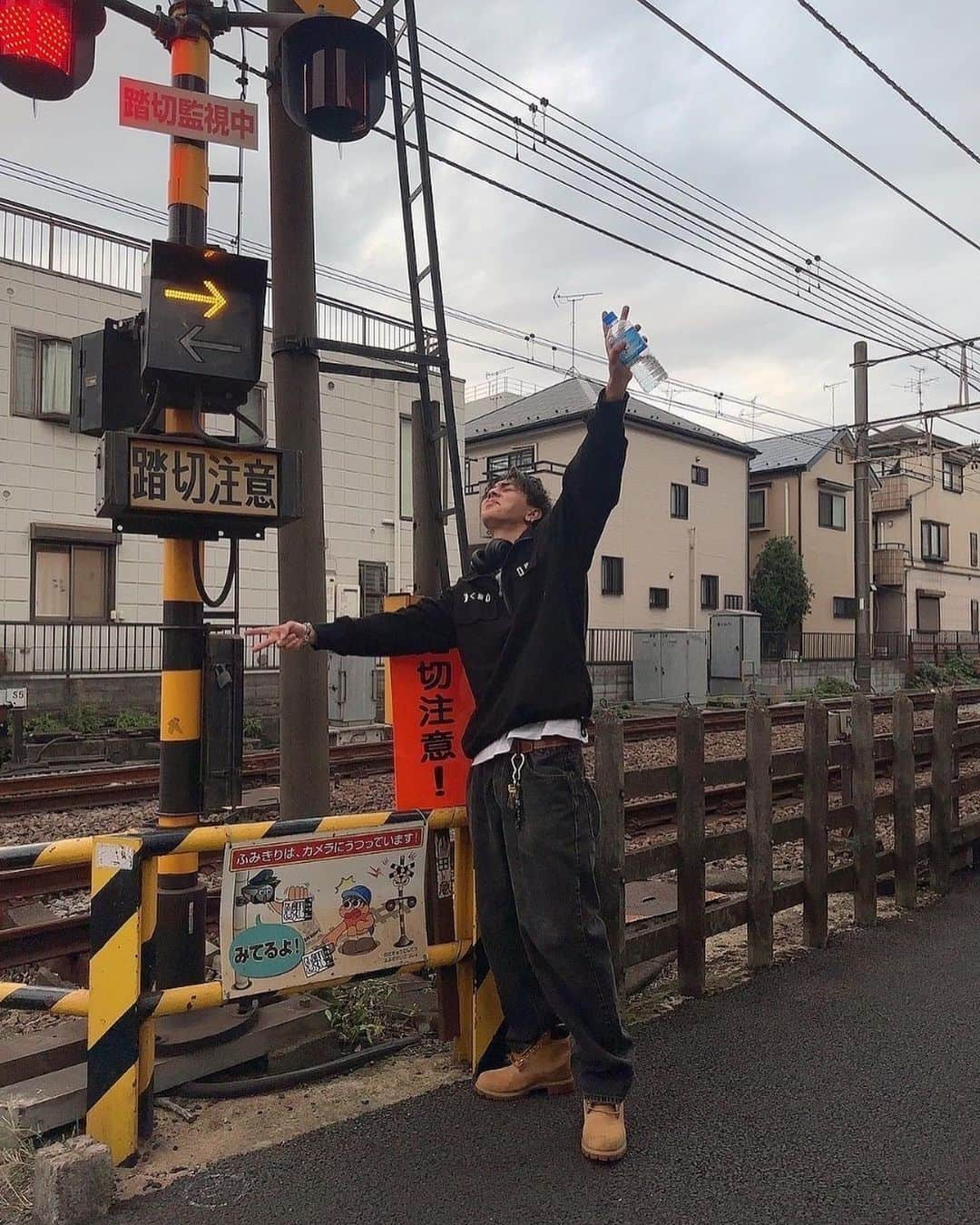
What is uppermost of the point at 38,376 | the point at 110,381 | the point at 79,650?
the point at 38,376

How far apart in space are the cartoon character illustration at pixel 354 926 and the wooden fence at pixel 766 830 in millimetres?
1162

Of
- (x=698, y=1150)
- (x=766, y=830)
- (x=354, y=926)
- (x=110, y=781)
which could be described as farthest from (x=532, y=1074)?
(x=110, y=781)

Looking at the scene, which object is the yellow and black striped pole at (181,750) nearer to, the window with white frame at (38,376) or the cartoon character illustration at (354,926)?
the cartoon character illustration at (354,926)

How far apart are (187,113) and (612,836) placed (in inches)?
135

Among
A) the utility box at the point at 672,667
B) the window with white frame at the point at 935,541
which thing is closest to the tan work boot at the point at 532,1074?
the utility box at the point at 672,667

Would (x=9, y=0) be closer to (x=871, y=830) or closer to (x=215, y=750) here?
(x=215, y=750)

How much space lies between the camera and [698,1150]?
339cm

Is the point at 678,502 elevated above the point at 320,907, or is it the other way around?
the point at 678,502

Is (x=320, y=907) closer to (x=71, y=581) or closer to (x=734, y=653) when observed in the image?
(x=71, y=581)

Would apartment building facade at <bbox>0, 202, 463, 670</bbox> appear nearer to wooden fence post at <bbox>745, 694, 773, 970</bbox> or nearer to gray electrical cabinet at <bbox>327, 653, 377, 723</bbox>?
gray electrical cabinet at <bbox>327, 653, 377, 723</bbox>

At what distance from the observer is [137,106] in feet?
13.5

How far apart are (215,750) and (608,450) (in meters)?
1.91

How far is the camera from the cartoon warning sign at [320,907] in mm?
3527

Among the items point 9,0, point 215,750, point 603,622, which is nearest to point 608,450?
point 215,750
